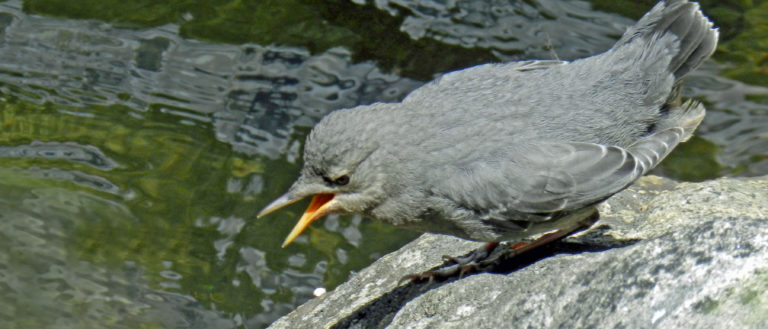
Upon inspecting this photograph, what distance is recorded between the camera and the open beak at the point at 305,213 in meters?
3.63

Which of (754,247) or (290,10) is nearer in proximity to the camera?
(754,247)

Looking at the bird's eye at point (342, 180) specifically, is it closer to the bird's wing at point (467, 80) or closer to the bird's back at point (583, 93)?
the bird's back at point (583, 93)

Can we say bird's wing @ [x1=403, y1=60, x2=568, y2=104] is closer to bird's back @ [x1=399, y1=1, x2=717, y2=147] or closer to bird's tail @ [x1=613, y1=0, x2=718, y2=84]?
bird's back @ [x1=399, y1=1, x2=717, y2=147]

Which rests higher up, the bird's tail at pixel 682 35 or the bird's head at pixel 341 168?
the bird's tail at pixel 682 35

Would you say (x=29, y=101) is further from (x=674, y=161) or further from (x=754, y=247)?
(x=754, y=247)

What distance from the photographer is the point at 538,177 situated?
3654mm

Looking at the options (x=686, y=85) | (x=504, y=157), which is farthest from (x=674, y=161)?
(x=504, y=157)

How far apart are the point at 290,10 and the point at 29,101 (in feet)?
6.88

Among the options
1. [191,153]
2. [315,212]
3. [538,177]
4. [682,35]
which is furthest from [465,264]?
[191,153]

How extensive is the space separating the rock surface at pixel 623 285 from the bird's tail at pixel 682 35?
0.69m

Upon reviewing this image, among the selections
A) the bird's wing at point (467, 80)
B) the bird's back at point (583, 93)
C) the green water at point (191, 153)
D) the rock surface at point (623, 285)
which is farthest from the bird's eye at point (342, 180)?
the green water at point (191, 153)

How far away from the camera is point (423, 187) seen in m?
3.70

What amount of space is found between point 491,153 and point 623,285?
1257 millimetres

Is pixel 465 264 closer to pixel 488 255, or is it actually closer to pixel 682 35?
pixel 488 255
